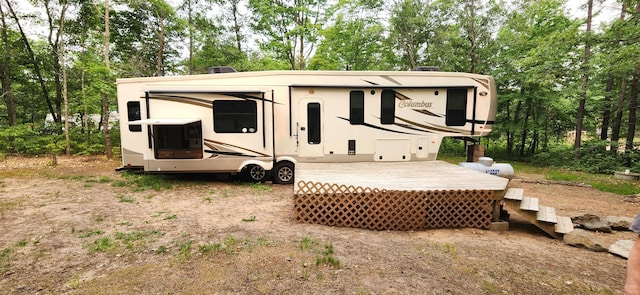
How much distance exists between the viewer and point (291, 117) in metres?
7.63

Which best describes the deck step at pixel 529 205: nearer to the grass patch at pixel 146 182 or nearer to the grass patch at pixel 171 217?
the grass patch at pixel 171 217

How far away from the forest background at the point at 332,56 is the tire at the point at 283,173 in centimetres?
866

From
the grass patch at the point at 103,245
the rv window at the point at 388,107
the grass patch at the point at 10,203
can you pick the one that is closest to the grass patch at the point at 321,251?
the grass patch at the point at 103,245

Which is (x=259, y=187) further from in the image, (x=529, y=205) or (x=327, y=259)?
(x=529, y=205)

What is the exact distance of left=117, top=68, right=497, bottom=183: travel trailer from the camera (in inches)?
290

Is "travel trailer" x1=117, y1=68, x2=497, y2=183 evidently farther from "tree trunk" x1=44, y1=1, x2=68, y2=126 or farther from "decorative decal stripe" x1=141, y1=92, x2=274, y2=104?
"tree trunk" x1=44, y1=1, x2=68, y2=126

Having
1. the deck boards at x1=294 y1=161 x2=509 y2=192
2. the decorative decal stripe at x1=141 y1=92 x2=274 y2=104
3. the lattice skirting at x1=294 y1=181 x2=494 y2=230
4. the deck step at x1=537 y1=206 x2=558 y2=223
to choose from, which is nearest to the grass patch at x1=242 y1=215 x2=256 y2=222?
the lattice skirting at x1=294 y1=181 x2=494 y2=230

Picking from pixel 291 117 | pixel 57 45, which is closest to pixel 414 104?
pixel 291 117

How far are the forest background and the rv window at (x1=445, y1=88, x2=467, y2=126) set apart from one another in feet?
14.5

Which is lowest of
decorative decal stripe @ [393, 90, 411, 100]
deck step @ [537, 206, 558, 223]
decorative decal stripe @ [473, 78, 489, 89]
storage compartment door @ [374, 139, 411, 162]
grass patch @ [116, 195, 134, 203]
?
grass patch @ [116, 195, 134, 203]

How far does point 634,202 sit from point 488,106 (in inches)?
162

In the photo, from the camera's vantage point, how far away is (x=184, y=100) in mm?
7312

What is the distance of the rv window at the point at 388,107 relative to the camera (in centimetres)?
781

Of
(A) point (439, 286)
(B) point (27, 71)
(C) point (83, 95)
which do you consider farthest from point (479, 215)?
(B) point (27, 71)
